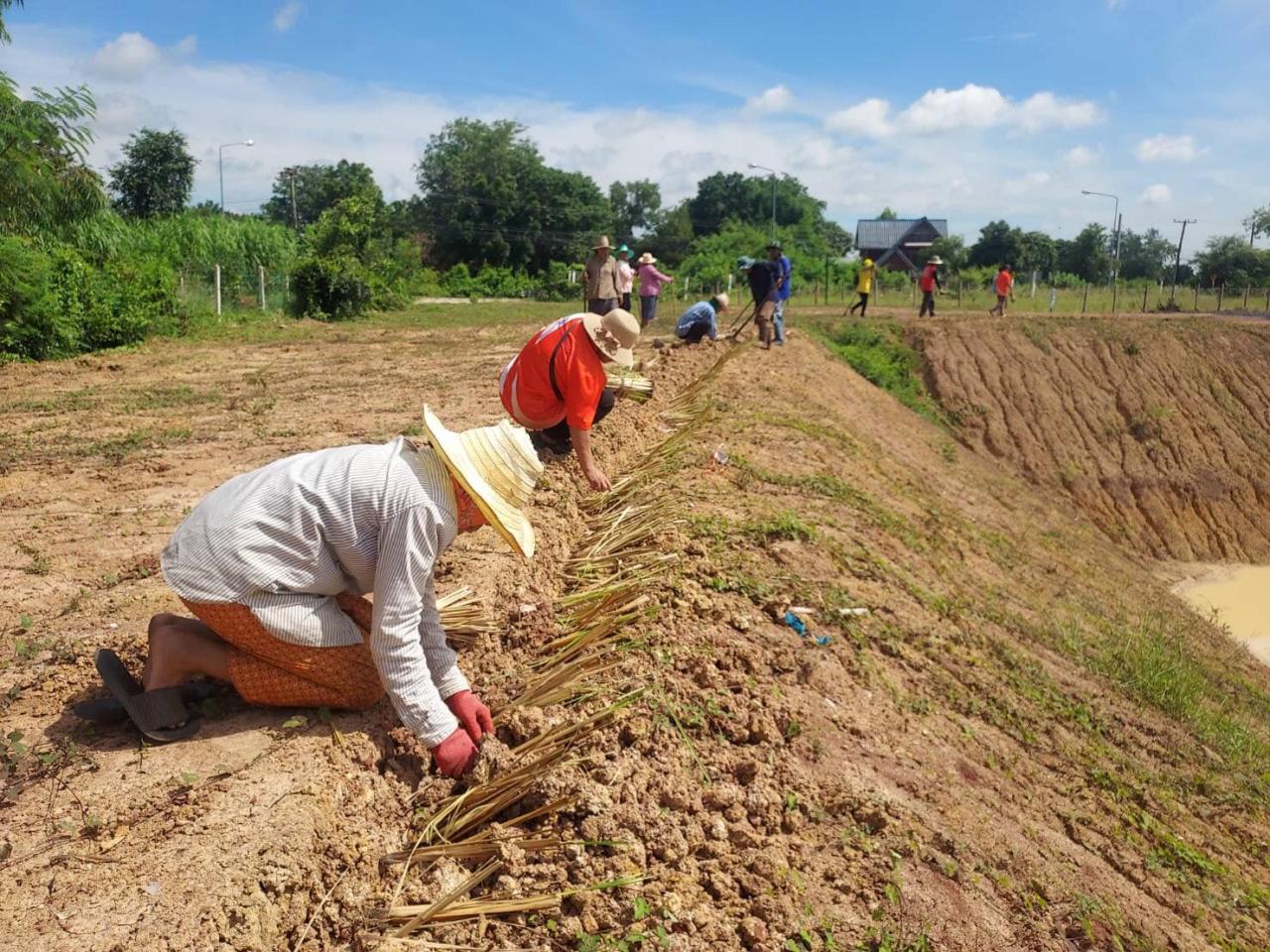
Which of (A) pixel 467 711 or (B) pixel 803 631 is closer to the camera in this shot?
(A) pixel 467 711

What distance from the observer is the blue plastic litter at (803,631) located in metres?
4.17

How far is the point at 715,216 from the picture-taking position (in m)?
58.2

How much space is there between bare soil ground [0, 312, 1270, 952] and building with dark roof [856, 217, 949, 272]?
170 ft

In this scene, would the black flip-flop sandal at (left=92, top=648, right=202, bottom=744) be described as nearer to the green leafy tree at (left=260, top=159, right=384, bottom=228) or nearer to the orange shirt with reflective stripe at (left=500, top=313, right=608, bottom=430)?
the orange shirt with reflective stripe at (left=500, top=313, right=608, bottom=430)

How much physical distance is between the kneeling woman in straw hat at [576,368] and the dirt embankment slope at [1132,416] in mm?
16144

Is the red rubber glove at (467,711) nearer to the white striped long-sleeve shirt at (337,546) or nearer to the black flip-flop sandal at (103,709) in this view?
the white striped long-sleeve shirt at (337,546)

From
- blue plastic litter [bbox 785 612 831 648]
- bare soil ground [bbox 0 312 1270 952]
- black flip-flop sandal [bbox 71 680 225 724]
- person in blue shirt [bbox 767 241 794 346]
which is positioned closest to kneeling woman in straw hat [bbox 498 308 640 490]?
bare soil ground [bbox 0 312 1270 952]

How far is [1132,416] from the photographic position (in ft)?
66.8

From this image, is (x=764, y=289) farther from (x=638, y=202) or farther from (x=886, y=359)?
(x=638, y=202)

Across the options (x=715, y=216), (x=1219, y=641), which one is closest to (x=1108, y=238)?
(x=715, y=216)

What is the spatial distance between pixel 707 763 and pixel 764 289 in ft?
34.3

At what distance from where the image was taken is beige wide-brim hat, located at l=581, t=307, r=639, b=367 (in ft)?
15.6

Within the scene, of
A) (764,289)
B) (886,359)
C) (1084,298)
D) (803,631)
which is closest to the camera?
(803,631)

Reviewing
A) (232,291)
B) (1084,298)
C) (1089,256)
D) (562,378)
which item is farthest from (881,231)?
(562,378)
